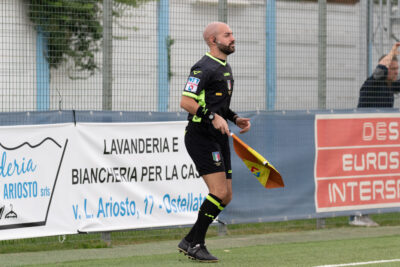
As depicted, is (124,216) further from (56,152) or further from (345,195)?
(345,195)

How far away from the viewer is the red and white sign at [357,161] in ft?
34.0

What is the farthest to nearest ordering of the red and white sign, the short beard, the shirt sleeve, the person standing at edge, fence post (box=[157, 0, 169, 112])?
the person standing at edge → the red and white sign → fence post (box=[157, 0, 169, 112]) → the short beard → the shirt sleeve

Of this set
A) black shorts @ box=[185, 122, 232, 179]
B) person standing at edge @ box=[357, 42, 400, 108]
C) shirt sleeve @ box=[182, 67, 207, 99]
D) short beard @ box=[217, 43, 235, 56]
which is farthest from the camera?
person standing at edge @ box=[357, 42, 400, 108]

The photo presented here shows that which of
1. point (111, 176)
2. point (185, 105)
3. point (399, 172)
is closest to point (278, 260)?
point (185, 105)

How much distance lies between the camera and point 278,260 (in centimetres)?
752

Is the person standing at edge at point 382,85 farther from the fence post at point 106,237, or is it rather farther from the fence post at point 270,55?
the fence post at point 106,237

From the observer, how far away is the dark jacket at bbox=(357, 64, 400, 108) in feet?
36.0

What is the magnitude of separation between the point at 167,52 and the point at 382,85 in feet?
Answer: 10.6

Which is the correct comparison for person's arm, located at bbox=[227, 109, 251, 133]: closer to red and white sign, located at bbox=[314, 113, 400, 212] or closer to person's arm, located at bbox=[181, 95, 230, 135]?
person's arm, located at bbox=[181, 95, 230, 135]

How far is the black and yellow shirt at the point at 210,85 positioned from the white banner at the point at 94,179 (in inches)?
80.0

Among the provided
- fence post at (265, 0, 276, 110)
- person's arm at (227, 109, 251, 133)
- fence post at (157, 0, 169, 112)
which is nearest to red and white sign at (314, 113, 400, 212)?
fence post at (265, 0, 276, 110)

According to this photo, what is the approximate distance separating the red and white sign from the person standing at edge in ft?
1.03

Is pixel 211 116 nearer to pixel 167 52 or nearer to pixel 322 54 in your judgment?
pixel 167 52

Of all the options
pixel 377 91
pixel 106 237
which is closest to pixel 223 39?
pixel 106 237
